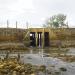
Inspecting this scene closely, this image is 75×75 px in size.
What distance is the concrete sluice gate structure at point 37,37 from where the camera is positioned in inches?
1502

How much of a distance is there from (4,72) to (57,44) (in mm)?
25317

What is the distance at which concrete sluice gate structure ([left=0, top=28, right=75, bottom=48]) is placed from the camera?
38.2 m

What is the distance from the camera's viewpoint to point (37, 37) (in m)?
40.9

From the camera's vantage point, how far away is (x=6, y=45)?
36719 mm

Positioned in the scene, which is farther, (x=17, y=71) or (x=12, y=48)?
(x=12, y=48)

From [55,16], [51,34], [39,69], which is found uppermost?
[55,16]

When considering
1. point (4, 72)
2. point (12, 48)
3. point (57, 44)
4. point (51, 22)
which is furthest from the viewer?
point (51, 22)

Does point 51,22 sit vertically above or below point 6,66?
above

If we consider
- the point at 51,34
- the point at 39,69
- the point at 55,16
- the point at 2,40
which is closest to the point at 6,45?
the point at 2,40

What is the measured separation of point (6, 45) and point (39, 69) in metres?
19.5

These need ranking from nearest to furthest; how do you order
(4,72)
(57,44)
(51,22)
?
(4,72) < (57,44) < (51,22)

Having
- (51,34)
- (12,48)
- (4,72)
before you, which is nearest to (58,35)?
(51,34)

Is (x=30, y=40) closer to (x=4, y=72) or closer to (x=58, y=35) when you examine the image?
(x=58, y=35)

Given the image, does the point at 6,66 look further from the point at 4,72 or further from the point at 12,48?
the point at 12,48
